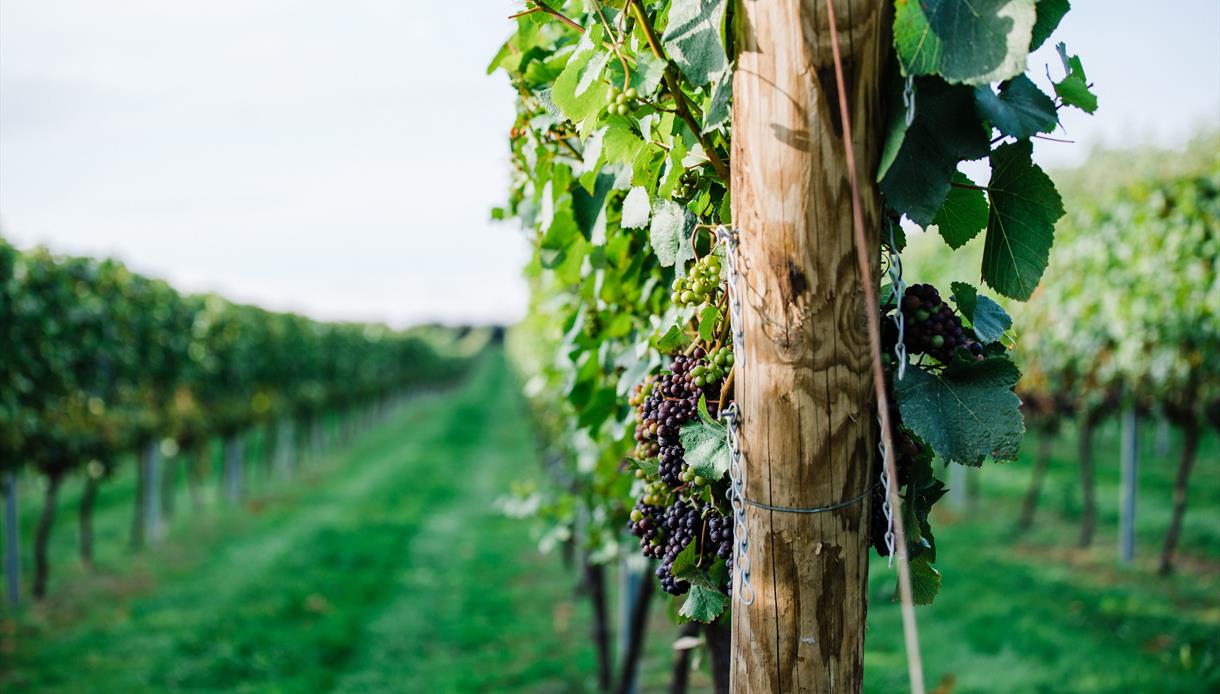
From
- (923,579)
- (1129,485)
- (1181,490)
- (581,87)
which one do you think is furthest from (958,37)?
(1129,485)

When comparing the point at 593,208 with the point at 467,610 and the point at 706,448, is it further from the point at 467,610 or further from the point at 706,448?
the point at 467,610

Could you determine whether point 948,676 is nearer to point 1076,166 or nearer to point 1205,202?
point 1205,202

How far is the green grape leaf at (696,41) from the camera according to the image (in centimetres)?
153

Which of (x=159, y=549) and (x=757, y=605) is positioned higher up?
(x=757, y=605)

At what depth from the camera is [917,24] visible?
51.4 inches

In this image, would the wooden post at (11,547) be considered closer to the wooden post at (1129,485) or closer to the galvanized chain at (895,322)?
the galvanized chain at (895,322)

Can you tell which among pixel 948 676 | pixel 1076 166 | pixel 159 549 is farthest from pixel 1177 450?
pixel 1076 166

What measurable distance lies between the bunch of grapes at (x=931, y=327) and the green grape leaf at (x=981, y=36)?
428 millimetres

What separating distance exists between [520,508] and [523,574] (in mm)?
6393

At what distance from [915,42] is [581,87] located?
745 mm

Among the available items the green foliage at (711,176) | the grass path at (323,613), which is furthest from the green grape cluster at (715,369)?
the grass path at (323,613)

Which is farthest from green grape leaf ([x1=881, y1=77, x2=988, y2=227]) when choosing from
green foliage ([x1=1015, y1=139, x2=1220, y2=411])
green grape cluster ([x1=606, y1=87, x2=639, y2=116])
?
green foliage ([x1=1015, y1=139, x2=1220, y2=411])

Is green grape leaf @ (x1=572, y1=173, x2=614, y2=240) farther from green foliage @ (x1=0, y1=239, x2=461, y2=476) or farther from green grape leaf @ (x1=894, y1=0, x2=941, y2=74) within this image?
green foliage @ (x1=0, y1=239, x2=461, y2=476)

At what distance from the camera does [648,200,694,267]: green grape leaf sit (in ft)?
6.17
